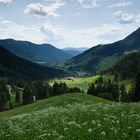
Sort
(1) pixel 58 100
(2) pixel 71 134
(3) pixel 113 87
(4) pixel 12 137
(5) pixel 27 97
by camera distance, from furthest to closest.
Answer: (5) pixel 27 97 < (3) pixel 113 87 < (1) pixel 58 100 < (4) pixel 12 137 < (2) pixel 71 134

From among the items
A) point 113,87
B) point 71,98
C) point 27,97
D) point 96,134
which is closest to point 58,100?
point 71,98

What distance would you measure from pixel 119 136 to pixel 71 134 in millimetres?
2242

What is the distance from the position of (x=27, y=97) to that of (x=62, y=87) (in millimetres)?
21252

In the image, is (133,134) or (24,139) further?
(24,139)

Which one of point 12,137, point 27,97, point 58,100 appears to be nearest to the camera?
point 12,137

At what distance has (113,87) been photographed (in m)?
163

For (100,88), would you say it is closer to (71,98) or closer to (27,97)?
(27,97)

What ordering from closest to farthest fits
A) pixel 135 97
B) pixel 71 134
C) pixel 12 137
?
pixel 71 134
pixel 12 137
pixel 135 97

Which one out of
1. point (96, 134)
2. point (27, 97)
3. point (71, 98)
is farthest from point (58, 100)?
point (27, 97)

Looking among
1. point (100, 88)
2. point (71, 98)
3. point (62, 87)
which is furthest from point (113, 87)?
point (71, 98)

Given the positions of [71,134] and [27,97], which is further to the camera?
[27,97]

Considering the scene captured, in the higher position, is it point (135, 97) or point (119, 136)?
point (119, 136)

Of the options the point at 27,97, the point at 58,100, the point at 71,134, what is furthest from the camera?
the point at 27,97

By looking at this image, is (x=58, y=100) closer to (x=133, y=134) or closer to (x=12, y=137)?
(x=12, y=137)
